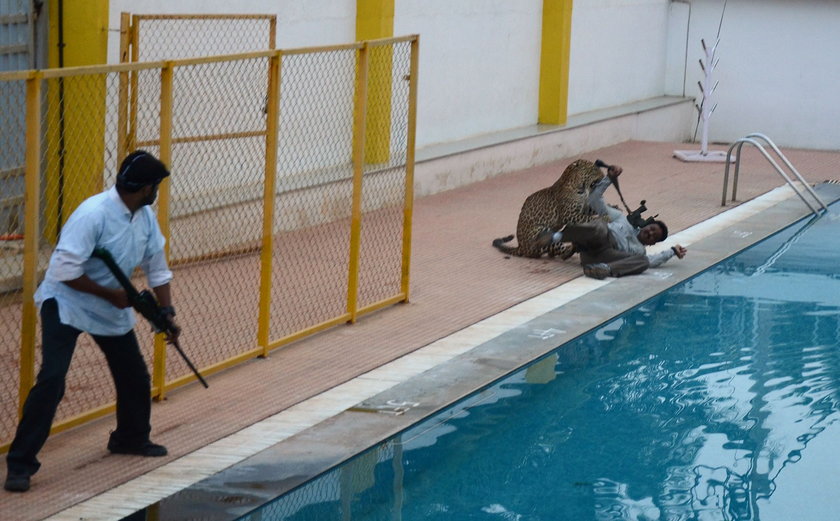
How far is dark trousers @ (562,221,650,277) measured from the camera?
12633 millimetres

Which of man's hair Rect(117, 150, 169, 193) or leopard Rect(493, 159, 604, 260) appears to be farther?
leopard Rect(493, 159, 604, 260)

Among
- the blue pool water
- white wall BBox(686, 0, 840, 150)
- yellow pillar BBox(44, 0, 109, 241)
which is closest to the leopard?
the blue pool water

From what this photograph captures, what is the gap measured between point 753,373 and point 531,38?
12.1 meters

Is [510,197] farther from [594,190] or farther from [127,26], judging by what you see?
[127,26]

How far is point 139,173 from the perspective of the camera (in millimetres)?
6867

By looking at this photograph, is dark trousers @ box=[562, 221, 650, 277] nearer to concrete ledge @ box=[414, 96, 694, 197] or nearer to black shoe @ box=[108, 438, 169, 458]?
concrete ledge @ box=[414, 96, 694, 197]

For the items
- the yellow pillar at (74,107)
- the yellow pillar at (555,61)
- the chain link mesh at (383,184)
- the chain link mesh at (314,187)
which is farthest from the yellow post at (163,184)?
the yellow pillar at (555,61)

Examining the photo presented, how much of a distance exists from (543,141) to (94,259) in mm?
14075

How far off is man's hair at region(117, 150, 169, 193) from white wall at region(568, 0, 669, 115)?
15.8 meters

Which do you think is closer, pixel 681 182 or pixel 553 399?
pixel 553 399

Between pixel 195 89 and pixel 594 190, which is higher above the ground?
pixel 195 89

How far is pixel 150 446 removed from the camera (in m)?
7.43

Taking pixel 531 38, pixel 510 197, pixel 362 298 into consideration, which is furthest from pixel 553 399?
pixel 531 38

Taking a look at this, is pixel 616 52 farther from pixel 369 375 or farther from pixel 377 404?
pixel 377 404
